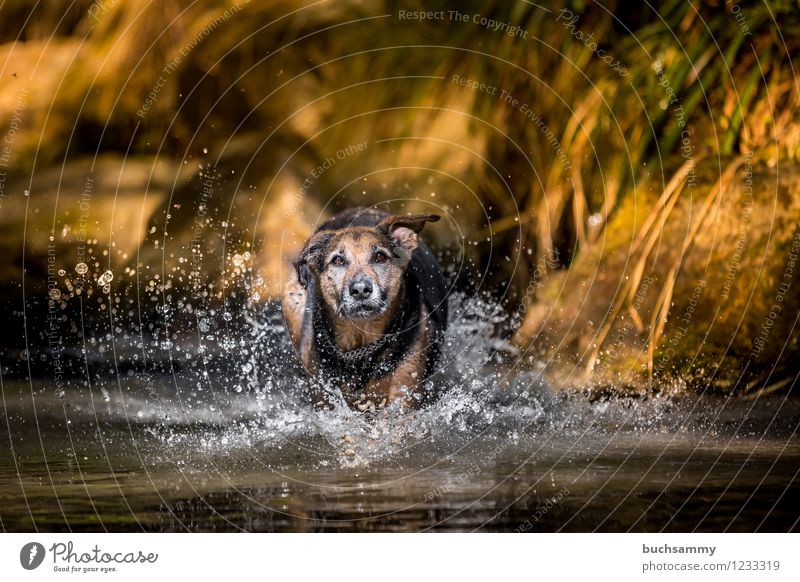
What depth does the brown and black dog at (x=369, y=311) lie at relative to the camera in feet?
21.7

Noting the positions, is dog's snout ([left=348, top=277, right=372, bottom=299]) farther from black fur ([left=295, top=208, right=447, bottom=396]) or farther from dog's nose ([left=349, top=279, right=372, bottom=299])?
black fur ([left=295, top=208, right=447, bottom=396])

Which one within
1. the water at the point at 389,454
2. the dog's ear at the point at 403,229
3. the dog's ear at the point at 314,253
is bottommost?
the water at the point at 389,454

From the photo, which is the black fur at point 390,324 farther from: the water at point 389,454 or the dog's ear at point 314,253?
the water at point 389,454

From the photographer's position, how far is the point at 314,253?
671 centimetres

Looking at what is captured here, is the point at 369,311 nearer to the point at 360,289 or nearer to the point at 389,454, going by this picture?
the point at 360,289

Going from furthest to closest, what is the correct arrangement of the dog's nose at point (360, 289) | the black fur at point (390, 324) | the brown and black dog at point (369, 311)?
1. the black fur at point (390, 324)
2. the brown and black dog at point (369, 311)
3. the dog's nose at point (360, 289)

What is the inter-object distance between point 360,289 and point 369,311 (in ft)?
0.46

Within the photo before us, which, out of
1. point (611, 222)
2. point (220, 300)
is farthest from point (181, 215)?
point (611, 222)

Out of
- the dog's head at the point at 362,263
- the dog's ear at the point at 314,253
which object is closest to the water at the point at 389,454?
the dog's head at the point at 362,263

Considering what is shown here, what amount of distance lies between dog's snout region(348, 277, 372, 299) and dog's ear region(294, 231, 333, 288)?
29cm
